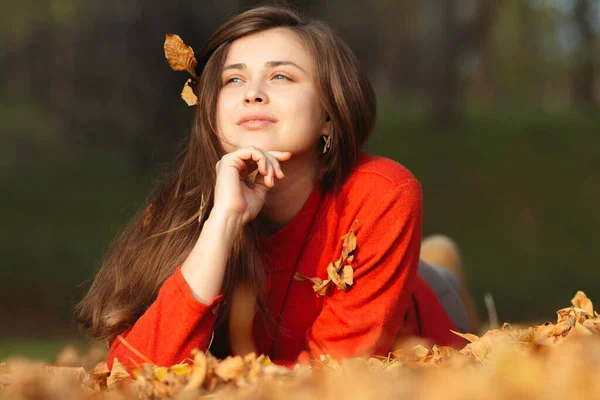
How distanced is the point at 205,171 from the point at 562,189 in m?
9.42

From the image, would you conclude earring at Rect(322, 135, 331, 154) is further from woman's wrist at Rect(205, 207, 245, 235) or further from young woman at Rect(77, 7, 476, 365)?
woman's wrist at Rect(205, 207, 245, 235)

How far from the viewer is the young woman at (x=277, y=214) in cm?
253

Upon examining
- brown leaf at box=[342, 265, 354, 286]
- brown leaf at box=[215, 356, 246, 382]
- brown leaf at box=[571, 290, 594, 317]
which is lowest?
brown leaf at box=[342, 265, 354, 286]

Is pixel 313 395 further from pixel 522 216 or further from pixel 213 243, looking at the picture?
pixel 522 216

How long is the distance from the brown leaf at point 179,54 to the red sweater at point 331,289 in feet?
2.19

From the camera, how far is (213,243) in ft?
7.71

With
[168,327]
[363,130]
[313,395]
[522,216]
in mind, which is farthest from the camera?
[522,216]

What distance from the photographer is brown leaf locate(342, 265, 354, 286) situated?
2582 mm

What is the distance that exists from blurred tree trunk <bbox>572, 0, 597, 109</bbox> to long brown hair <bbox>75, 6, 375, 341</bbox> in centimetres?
1411

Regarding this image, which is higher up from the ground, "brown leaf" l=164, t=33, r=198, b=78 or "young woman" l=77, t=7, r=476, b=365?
"brown leaf" l=164, t=33, r=198, b=78

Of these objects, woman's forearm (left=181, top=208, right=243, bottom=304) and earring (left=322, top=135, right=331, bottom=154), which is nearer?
woman's forearm (left=181, top=208, right=243, bottom=304)

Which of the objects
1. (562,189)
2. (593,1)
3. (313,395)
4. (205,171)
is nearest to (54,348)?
(205,171)

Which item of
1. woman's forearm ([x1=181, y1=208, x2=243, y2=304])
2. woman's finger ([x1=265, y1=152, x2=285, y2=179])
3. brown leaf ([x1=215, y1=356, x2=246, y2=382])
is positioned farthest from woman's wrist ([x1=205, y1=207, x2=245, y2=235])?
brown leaf ([x1=215, y1=356, x2=246, y2=382])

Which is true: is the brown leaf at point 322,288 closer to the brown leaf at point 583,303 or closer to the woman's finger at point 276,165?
the woman's finger at point 276,165
